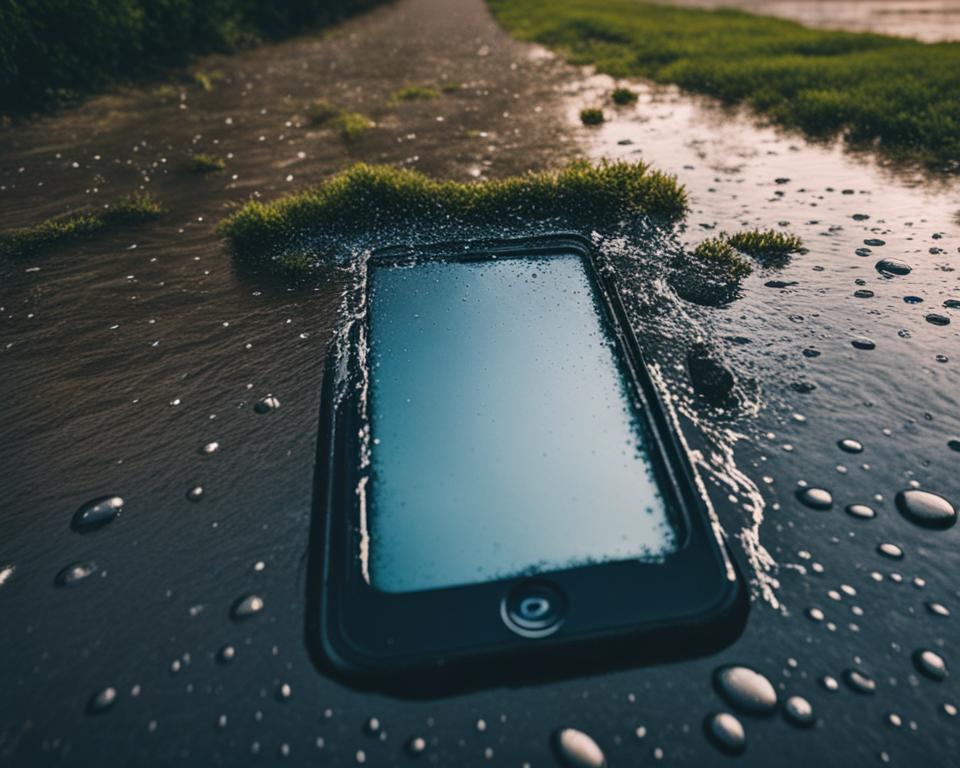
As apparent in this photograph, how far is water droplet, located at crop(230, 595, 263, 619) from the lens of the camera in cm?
176

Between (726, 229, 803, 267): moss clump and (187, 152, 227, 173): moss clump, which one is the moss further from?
(187, 152, 227, 173): moss clump

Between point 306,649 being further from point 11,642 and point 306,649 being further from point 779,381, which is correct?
point 779,381

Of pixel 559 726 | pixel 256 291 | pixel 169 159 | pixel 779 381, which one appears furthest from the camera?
pixel 169 159


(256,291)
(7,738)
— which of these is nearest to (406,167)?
(256,291)

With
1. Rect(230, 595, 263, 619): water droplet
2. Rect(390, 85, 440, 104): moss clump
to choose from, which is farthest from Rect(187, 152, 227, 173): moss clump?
Rect(230, 595, 263, 619): water droplet

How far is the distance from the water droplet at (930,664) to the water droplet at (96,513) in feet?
8.08

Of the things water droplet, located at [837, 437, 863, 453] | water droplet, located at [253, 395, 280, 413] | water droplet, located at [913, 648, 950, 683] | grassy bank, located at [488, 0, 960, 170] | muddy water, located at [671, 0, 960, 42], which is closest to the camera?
water droplet, located at [913, 648, 950, 683]

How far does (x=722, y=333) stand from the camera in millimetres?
2803

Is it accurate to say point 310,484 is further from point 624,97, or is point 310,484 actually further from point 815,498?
point 624,97

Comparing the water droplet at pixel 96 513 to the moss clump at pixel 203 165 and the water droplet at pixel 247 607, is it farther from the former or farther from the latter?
the moss clump at pixel 203 165

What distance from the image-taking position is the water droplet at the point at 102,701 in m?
1.58

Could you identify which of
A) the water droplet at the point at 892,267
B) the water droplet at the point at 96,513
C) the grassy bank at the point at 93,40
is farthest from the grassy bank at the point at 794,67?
the water droplet at the point at 96,513

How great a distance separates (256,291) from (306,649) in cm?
219

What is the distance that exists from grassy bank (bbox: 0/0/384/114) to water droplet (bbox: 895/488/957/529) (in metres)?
8.21
